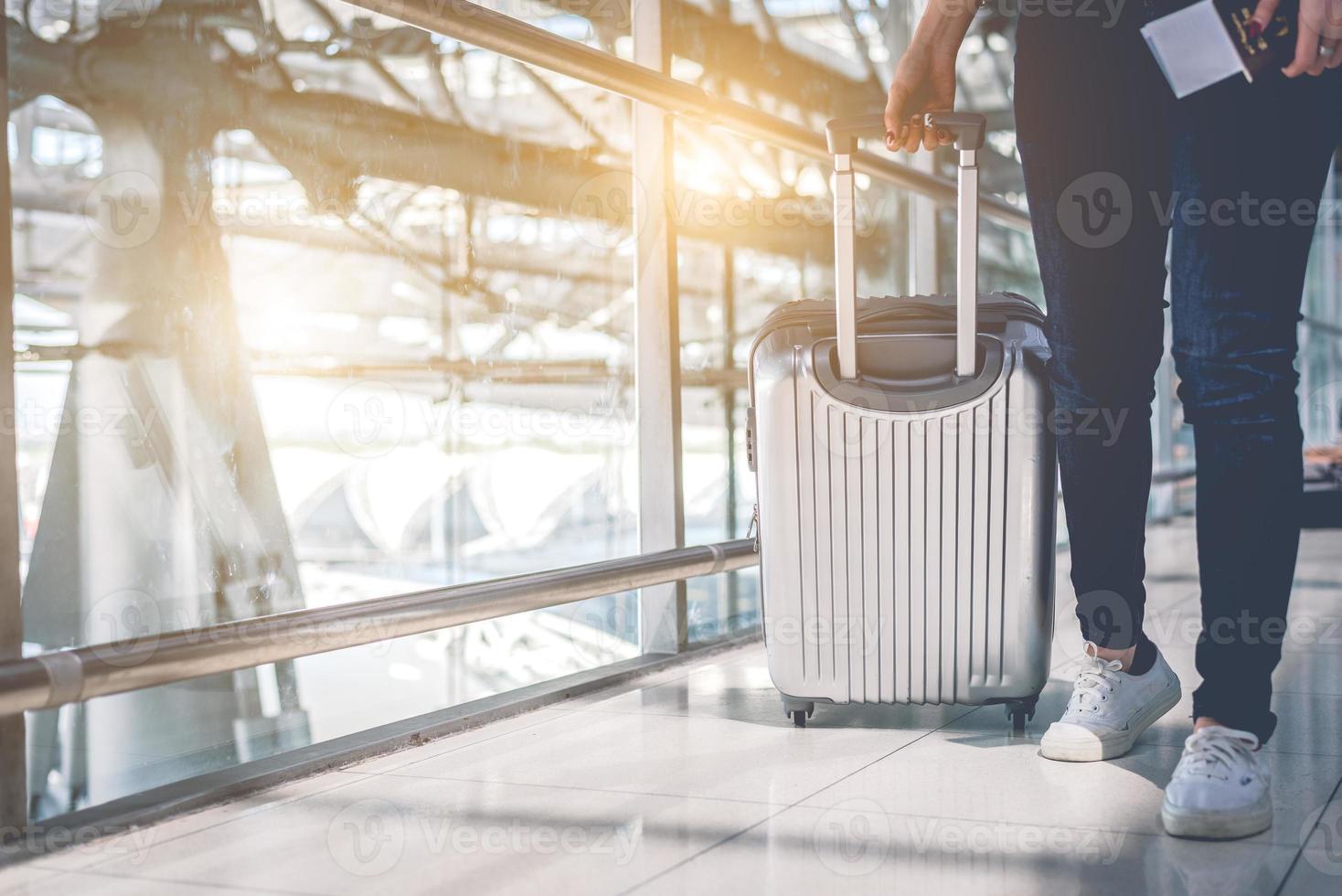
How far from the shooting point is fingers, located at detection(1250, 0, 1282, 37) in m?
1.15

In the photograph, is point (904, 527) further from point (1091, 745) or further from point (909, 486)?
point (1091, 745)


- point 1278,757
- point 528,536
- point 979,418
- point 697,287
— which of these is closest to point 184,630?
point 979,418

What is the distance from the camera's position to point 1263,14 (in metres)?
1.15

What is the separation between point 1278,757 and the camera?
1.34 m

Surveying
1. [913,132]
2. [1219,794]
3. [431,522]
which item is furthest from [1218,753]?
[431,522]

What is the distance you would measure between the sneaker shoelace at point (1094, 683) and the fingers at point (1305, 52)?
2.12ft

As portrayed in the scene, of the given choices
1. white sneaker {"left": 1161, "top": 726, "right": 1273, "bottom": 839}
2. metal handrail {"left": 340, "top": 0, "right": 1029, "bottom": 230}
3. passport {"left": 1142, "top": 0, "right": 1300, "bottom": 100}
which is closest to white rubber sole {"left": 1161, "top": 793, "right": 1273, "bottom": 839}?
white sneaker {"left": 1161, "top": 726, "right": 1273, "bottom": 839}

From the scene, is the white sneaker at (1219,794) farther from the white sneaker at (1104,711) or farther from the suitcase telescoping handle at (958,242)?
the suitcase telescoping handle at (958,242)

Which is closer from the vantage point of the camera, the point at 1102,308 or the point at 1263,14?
the point at 1263,14

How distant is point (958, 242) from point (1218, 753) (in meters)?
0.62

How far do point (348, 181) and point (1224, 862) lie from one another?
1535 mm

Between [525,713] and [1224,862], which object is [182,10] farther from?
[1224,862]

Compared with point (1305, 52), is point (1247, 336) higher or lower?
lower

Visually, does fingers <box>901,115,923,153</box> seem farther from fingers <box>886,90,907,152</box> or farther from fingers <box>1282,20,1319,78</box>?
fingers <box>1282,20,1319,78</box>
